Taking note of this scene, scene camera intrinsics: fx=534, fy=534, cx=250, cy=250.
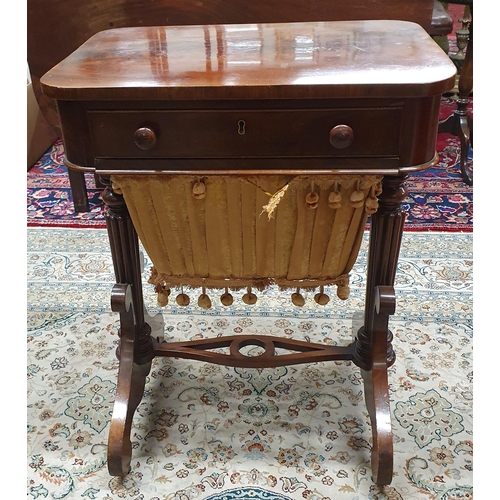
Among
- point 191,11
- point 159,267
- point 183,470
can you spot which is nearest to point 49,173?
point 191,11

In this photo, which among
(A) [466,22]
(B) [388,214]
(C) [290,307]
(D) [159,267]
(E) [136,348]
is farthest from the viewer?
(A) [466,22]

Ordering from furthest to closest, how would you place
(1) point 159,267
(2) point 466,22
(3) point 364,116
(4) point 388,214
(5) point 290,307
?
(2) point 466,22, (5) point 290,307, (1) point 159,267, (4) point 388,214, (3) point 364,116

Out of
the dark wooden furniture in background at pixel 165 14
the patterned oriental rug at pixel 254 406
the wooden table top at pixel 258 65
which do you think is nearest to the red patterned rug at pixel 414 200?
the patterned oriental rug at pixel 254 406

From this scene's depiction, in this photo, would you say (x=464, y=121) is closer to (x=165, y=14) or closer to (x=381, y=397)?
(x=165, y=14)

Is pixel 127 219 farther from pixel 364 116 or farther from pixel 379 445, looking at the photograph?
pixel 379 445

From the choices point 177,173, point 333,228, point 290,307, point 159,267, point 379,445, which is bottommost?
point 290,307

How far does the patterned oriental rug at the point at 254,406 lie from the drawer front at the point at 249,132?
0.62m

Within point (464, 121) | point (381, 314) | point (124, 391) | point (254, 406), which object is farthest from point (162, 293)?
point (464, 121)

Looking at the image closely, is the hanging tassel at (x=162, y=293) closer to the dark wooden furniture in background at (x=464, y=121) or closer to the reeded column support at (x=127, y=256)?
the reeded column support at (x=127, y=256)

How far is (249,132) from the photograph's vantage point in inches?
34.3

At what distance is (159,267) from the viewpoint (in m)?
1.13

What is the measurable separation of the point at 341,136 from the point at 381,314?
1.37 feet

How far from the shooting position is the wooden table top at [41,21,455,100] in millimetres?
818

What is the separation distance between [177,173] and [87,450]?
26.9 inches
